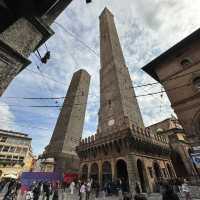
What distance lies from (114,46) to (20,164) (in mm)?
32666

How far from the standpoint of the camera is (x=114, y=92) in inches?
828

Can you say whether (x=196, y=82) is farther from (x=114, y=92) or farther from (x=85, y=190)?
(x=85, y=190)

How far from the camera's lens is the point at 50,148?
28203 mm

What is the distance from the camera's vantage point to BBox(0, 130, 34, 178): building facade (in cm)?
2991

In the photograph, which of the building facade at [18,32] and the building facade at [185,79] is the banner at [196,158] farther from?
the building facade at [18,32]

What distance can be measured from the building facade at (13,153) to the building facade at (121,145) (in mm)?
20525

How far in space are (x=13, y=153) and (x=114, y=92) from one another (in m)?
27.8

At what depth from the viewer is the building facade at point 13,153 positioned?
29.9 m

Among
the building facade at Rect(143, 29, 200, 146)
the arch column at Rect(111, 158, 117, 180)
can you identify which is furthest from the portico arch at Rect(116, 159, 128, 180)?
the building facade at Rect(143, 29, 200, 146)

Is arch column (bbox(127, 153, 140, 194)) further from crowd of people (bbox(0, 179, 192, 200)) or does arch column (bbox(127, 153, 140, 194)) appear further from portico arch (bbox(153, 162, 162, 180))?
portico arch (bbox(153, 162, 162, 180))

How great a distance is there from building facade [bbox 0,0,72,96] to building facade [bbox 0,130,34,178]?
111ft

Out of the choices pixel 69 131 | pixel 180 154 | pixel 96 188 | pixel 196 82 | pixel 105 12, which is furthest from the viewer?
pixel 105 12

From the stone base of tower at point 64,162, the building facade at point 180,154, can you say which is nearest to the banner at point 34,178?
the stone base of tower at point 64,162

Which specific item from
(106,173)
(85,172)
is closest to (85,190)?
(106,173)
